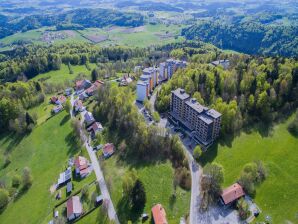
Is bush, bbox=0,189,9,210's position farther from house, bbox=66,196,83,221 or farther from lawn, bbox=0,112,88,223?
house, bbox=66,196,83,221

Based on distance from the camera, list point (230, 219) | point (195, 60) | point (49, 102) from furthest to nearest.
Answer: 1. point (195, 60)
2. point (49, 102)
3. point (230, 219)

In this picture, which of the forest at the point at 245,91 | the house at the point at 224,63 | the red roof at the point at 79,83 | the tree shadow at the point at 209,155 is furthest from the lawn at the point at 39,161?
the house at the point at 224,63

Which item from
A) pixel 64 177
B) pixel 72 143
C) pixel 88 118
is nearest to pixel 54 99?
pixel 88 118

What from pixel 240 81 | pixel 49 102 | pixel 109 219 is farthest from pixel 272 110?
pixel 49 102

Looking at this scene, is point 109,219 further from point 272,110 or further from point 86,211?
point 272,110

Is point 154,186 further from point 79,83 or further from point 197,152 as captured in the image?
point 79,83

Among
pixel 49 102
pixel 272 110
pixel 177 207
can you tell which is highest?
pixel 272 110
